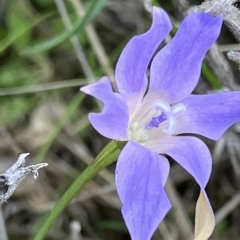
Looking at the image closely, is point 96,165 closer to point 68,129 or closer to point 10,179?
point 10,179

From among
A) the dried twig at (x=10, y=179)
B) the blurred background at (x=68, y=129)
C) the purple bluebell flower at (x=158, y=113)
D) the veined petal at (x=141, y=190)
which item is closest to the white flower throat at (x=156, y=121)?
the purple bluebell flower at (x=158, y=113)

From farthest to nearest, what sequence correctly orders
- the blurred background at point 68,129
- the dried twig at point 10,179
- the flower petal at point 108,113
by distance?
the blurred background at point 68,129
the dried twig at point 10,179
the flower petal at point 108,113

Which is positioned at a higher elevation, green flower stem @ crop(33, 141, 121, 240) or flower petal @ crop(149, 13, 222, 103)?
flower petal @ crop(149, 13, 222, 103)

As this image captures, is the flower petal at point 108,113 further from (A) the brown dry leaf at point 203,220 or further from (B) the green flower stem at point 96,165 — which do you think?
(A) the brown dry leaf at point 203,220

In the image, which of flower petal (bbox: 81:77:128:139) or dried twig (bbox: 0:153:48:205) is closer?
flower petal (bbox: 81:77:128:139)

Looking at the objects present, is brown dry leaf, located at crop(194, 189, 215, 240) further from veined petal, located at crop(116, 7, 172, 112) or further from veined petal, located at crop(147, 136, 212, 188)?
veined petal, located at crop(116, 7, 172, 112)

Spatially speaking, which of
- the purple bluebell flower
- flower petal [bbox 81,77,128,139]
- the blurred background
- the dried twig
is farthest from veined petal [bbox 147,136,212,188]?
the blurred background

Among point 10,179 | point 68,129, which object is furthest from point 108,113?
point 68,129

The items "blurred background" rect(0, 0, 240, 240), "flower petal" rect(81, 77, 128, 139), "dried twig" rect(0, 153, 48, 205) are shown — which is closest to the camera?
"flower petal" rect(81, 77, 128, 139)
